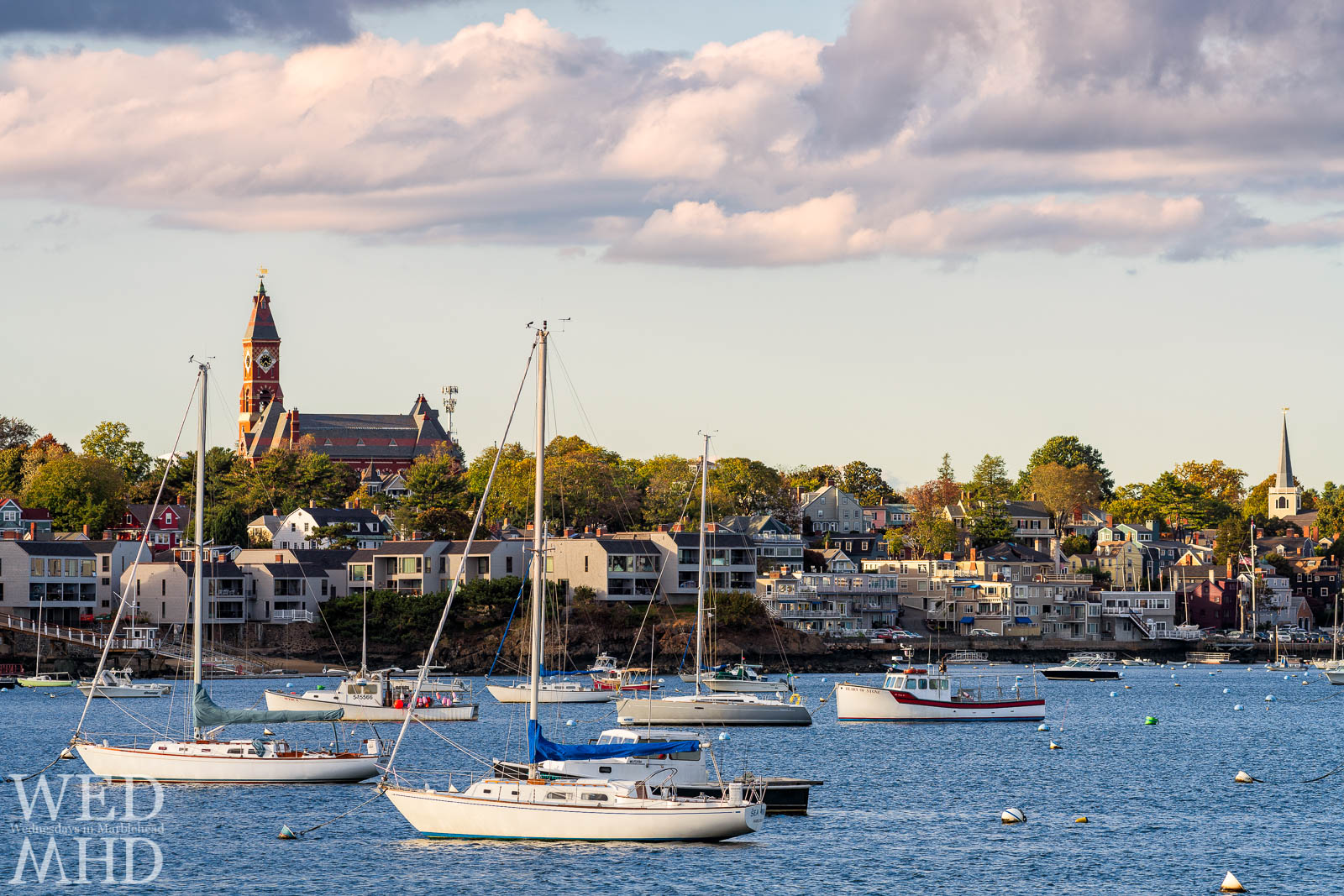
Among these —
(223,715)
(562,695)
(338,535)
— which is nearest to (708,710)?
(562,695)

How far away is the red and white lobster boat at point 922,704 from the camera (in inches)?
3607

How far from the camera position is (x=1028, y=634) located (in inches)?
7121

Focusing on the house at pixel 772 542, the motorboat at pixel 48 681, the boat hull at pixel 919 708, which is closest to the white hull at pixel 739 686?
the boat hull at pixel 919 708

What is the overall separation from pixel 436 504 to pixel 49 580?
48470 millimetres

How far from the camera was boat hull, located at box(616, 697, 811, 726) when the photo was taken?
86.2 m

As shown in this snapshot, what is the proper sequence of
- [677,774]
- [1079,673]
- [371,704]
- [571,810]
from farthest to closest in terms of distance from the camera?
[1079,673] → [371,704] → [677,774] → [571,810]

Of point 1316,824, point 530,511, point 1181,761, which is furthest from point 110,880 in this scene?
point 530,511

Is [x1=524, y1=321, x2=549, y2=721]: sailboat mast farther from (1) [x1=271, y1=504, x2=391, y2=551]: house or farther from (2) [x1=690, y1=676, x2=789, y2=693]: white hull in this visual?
(1) [x1=271, y1=504, x2=391, y2=551]: house

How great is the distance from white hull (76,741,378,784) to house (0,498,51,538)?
115 meters

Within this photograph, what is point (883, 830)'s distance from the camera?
5381 centimetres

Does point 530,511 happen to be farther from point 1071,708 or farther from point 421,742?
point 421,742

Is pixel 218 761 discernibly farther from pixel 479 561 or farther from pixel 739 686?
pixel 479 561

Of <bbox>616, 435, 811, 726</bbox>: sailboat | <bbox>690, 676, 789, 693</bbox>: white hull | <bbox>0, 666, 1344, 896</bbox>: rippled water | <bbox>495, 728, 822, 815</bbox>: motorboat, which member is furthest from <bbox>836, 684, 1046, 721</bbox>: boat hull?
<bbox>495, 728, 822, 815</bbox>: motorboat

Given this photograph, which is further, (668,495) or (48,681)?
(668,495)
